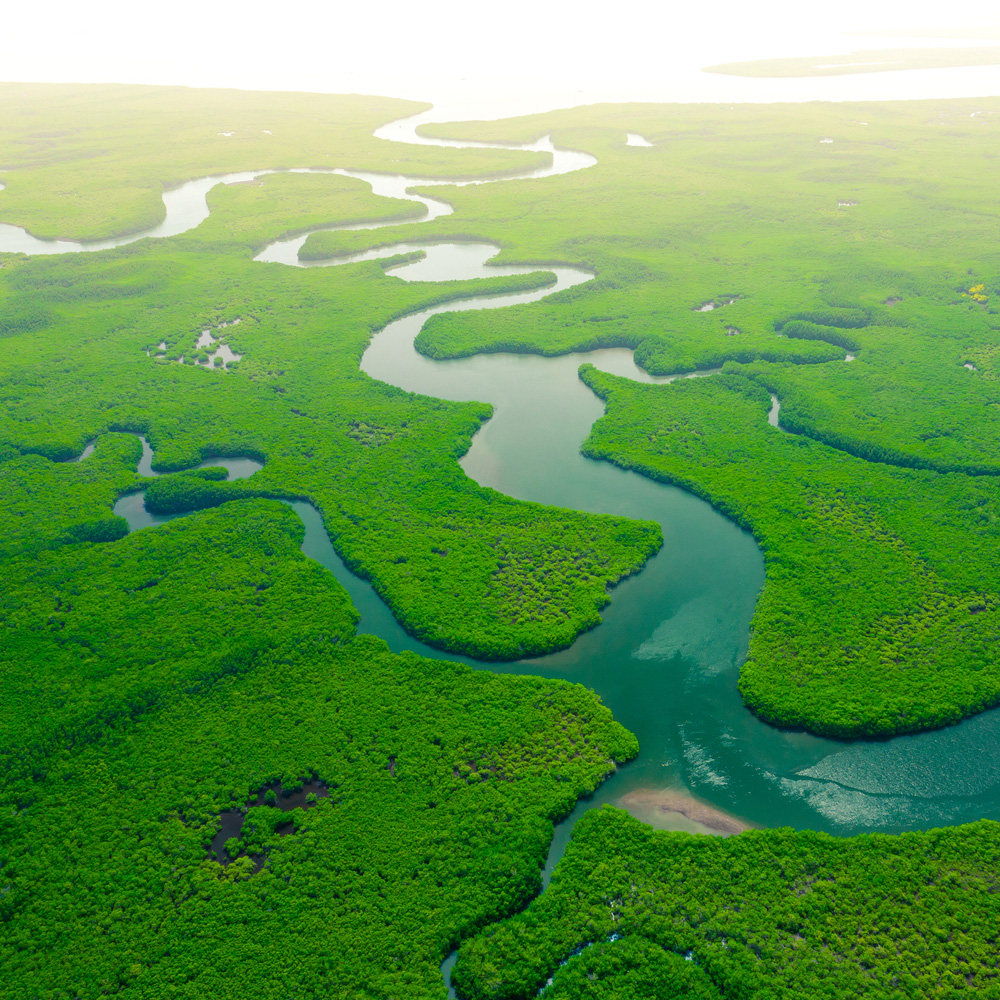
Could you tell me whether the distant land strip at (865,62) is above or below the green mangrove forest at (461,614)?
above

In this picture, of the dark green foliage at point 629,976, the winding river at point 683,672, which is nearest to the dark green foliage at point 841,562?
the winding river at point 683,672

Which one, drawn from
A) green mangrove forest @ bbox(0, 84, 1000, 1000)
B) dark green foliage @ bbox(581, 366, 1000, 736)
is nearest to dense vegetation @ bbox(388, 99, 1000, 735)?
dark green foliage @ bbox(581, 366, 1000, 736)

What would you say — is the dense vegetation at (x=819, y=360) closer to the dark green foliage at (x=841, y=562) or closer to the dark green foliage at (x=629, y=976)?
the dark green foliage at (x=841, y=562)

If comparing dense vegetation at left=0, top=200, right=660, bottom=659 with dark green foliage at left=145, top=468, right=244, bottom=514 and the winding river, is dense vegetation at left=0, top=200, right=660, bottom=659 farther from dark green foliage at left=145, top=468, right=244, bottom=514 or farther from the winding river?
the winding river

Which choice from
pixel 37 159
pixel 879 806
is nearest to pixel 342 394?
pixel 879 806

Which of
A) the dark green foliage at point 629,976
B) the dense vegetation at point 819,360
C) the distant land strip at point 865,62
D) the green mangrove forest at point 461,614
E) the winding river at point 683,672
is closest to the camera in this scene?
the dark green foliage at point 629,976
